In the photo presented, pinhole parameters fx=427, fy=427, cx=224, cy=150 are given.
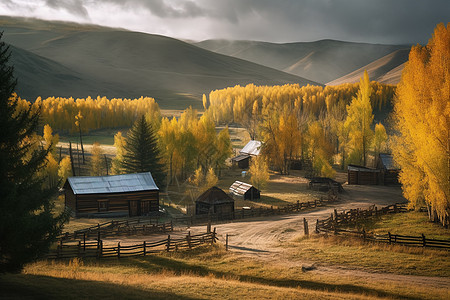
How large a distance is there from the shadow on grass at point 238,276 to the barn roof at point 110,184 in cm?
1942

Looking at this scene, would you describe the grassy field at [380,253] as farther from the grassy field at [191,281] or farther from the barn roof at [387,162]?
the barn roof at [387,162]

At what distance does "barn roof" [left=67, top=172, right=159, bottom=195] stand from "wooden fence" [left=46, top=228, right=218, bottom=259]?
45.8 feet

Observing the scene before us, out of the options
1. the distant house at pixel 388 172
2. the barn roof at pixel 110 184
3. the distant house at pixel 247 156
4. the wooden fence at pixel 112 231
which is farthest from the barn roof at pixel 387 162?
the wooden fence at pixel 112 231

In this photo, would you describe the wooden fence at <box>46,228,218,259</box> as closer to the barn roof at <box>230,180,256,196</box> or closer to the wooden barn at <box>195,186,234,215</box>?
the wooden barn at <box>195,186,234,215</box>

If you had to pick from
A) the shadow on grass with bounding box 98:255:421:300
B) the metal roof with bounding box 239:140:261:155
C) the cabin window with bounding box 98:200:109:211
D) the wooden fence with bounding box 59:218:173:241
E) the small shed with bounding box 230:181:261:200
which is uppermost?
the metal roof with bounding box 239:140:261:155

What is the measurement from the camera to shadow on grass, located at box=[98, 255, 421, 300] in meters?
21.5

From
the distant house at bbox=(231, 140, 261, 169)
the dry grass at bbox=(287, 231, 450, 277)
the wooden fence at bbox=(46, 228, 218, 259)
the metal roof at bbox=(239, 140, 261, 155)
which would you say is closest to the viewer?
the dry grass at bbox=(287, 231, 450, 277)

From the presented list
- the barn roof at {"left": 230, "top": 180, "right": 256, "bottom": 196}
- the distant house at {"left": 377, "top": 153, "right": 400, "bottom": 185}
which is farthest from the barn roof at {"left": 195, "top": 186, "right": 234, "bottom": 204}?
the distant house at {"left": 377, "top": 153, "right": 400, "bottom": 185}

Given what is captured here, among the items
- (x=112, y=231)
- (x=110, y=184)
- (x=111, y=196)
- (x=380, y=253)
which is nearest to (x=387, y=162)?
(x=380, y=253)

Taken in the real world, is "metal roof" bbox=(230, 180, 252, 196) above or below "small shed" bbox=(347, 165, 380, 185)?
below

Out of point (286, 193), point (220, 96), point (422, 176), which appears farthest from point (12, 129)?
point (220, 96)

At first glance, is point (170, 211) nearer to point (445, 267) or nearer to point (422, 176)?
point (422, 176)

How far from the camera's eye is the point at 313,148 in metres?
73.1

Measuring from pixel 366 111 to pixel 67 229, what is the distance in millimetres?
51822
